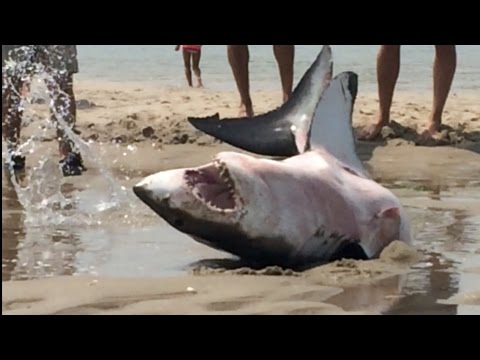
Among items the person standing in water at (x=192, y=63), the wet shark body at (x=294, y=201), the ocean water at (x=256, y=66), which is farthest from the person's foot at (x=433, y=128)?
the person standing in water at (x=192, y=63)

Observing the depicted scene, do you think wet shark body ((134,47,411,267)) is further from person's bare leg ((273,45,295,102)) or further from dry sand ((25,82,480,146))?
person's bare leg ((273,45,295,102))

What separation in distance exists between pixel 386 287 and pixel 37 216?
7.63ft

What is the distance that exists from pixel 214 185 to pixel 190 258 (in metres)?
0.47

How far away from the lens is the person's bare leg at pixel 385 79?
9.65 meters

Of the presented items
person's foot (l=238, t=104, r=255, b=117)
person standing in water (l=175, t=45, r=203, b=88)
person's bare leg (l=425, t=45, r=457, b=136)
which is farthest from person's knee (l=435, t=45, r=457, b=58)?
person standing in water (l=175, t=45, r=203, b=88)

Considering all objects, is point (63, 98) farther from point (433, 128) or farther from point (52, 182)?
point (433, 128)

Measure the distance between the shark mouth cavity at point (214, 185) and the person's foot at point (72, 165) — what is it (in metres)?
2.96

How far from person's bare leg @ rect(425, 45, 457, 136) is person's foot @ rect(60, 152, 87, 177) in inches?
127

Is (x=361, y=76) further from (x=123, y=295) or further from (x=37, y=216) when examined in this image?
(x=123, y=295)

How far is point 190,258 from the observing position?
507 cm

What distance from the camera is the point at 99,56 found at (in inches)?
989

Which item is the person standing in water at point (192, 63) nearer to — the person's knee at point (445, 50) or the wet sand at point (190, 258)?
the person's knee at point (445, 50)

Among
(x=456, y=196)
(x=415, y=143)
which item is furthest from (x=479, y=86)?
(x=456, y=196)
